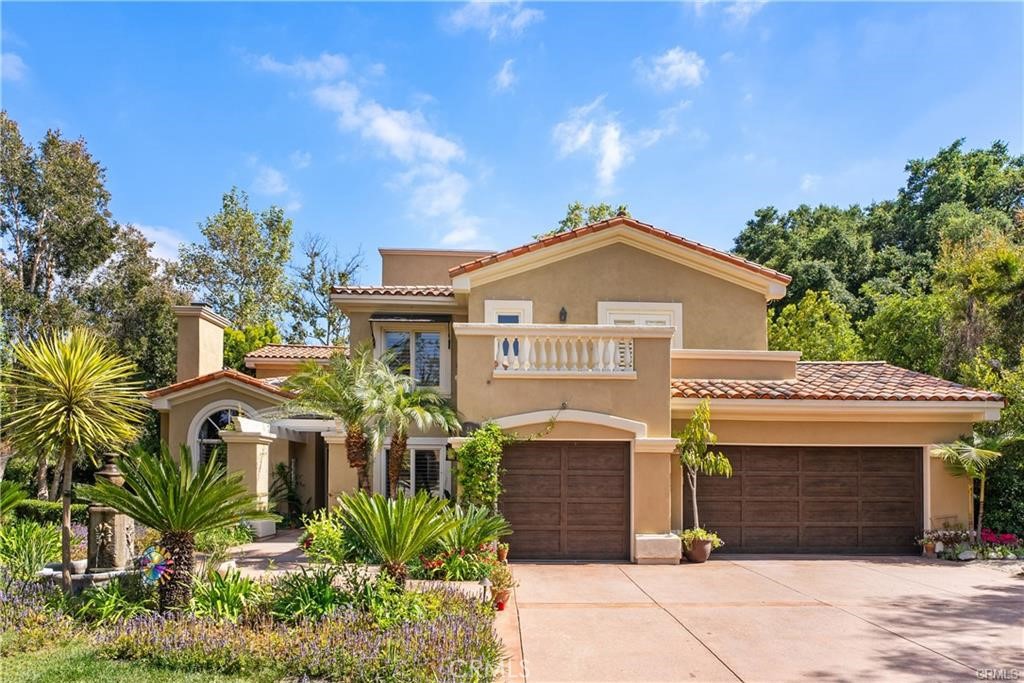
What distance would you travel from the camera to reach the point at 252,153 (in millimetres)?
26953

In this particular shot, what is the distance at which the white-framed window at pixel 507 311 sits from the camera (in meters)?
16.5

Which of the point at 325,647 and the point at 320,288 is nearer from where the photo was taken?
the point at 325,647

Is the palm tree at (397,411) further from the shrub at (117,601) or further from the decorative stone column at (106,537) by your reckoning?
the shrub at (117,601)

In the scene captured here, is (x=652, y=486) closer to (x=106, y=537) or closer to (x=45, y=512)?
(x=106, y=537)

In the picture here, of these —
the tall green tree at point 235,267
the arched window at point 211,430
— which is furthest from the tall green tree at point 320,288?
the arched window at point 211,430

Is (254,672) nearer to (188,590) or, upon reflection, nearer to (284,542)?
(188,590)

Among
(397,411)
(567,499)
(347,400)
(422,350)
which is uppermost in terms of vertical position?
(422,350)

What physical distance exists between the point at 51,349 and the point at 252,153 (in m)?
19.4

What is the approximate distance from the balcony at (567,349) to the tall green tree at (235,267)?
2792 centimetres

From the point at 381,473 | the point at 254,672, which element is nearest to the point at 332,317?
the point at 381,473

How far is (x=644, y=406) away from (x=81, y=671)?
10450 millimetres

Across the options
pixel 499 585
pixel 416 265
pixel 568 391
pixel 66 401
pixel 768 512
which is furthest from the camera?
pixel 416 265

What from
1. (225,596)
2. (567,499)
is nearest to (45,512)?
(225,596)

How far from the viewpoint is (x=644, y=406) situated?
14320 mm
